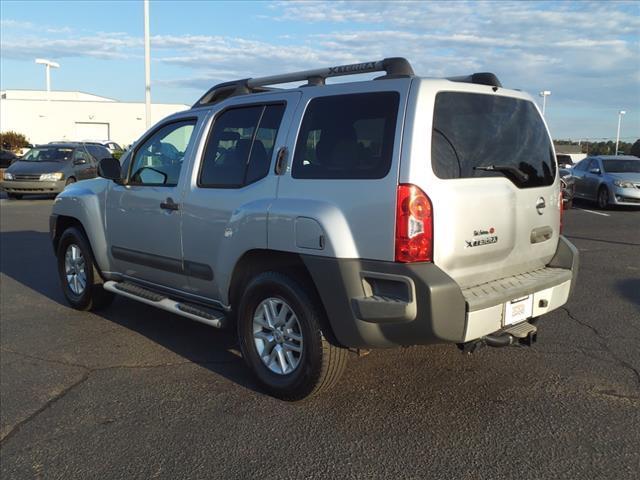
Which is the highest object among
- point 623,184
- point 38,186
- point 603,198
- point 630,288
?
point 623,184

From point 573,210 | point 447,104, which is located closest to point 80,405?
point 447,104

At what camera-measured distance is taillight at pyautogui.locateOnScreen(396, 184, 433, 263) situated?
3342mm

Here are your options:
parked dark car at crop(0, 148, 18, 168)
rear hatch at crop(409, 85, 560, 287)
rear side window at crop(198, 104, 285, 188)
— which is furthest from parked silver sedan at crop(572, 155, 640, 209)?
parked dark car at crop(0, 148, 18, 168)

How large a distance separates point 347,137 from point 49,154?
17.9 meters

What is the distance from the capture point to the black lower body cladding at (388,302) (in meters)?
3.31

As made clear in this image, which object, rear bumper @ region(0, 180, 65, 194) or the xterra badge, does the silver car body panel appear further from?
rear bumper @ region(0, 180, 65, 194)

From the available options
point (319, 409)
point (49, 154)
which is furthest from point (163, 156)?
point (49, 154)

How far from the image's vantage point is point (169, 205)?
190 inches

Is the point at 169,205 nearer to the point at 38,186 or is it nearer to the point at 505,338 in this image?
the point at 505,338

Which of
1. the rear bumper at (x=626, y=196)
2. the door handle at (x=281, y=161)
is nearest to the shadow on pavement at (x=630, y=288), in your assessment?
the door handle at (x=281, y=161)

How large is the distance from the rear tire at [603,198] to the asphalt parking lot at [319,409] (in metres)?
11.1

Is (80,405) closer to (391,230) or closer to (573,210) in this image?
(391,230)

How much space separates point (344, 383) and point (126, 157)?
290 cm

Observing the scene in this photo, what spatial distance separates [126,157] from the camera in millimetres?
5602
